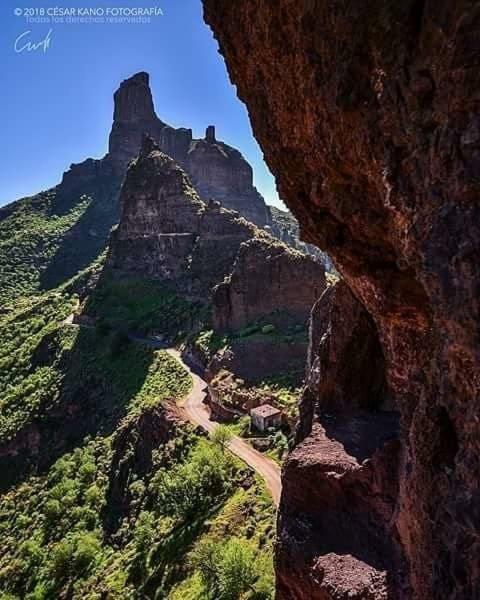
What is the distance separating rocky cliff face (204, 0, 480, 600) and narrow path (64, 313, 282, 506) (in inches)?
677

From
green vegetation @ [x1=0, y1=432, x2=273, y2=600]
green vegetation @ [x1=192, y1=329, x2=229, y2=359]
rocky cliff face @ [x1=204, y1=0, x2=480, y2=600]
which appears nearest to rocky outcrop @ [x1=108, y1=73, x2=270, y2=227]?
green vegetation @ [x1=192, y1=329, x2=229, y2=359]

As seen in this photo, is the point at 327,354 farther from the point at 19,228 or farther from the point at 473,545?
the point at 19,228

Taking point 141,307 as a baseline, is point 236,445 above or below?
below

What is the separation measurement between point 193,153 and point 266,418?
113959mm

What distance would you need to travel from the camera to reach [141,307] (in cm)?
7806

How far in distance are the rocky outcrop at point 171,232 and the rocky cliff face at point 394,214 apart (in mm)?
57189

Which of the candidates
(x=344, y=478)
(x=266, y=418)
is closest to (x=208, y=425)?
(x=266, y=418)

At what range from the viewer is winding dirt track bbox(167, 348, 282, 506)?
1280 inches

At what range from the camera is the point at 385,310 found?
13367 millimetres

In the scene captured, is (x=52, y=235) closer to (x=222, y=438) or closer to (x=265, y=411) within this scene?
(x=265, y=411)

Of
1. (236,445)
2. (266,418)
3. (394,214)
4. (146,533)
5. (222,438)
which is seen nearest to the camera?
(394,214)

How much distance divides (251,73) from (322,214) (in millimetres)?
4629

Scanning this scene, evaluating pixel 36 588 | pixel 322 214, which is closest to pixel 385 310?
pixel 322 214

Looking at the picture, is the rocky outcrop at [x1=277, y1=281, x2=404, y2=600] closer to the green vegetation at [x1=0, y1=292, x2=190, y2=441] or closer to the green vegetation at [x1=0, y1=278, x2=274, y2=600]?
the green vegetation at [x1=0, y1=278, x2=274, y2=600]
